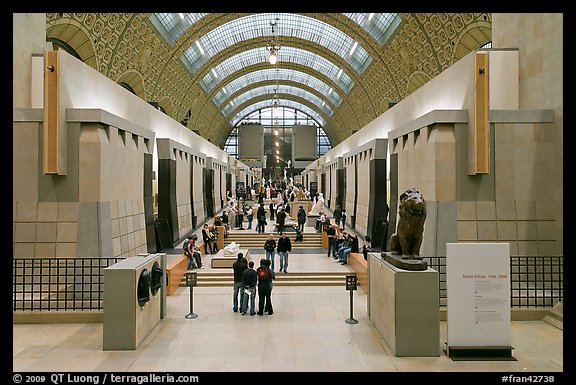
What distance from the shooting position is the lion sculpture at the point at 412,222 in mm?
Result: 7398

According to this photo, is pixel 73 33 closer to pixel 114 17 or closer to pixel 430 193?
pixel 114 17

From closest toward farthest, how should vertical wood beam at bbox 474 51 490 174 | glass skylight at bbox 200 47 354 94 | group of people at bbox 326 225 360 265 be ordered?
vertical wood beam at bbox 474 51 490 174 < group of people at bbox 326 225 360 265 < glass skylight at bbox 200 47 354 94

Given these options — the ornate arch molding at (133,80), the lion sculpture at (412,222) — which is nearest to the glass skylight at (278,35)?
the ornate arch molding at (133,80)

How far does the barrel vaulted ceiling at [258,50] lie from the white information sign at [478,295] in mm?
15494

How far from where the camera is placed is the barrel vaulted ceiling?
71.3 feet

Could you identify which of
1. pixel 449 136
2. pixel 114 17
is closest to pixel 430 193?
pixel 449 136

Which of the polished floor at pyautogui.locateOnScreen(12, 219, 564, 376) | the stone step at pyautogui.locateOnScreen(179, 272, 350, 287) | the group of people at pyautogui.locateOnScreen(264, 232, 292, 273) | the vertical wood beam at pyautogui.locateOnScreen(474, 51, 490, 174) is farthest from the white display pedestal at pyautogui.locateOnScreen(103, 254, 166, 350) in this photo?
the vertical wood beam at pyautogui.locateOnScreen(474, 51, 490, 174)

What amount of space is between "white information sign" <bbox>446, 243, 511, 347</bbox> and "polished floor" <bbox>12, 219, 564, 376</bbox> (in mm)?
457

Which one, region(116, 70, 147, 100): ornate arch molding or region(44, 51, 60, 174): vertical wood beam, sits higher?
region(116, 70, 147, 100): ornate arch molding

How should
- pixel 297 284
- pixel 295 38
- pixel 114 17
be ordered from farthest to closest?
1. pixel 295 38
2. pixel 114 17
3. pixel 297 284

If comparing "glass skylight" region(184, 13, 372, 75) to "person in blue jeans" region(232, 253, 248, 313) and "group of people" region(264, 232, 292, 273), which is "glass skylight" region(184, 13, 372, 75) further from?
"person in blue jeans" region(232, 253, 248, 313)

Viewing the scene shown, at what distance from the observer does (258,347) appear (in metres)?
7.45
